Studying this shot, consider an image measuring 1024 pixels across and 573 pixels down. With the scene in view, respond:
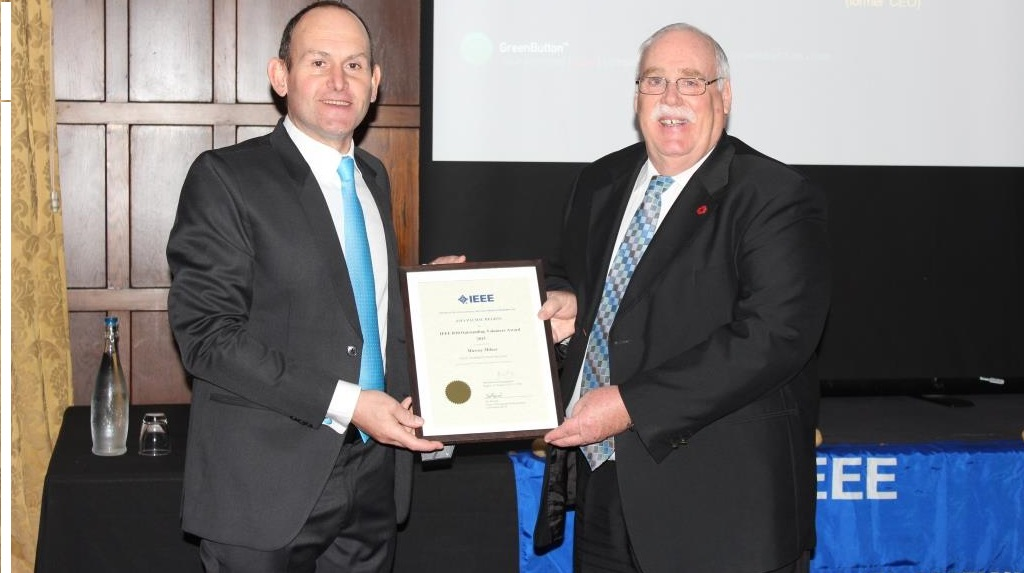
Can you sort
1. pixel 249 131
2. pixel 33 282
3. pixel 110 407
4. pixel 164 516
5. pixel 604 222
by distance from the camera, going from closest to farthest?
pixel 604 222, pixel 164 516, pixel 110 407, pixel 33 282, pixel 249 131

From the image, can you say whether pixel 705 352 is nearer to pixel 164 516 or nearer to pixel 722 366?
pixel 722 366

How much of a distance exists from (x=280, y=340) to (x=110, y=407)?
107 cm

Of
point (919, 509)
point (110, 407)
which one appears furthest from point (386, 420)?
point (919, 509)

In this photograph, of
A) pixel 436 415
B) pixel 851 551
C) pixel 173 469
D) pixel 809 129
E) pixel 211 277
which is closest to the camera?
pixel 211 277

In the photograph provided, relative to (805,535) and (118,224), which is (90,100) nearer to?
(118,224)

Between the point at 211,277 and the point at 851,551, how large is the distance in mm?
2104

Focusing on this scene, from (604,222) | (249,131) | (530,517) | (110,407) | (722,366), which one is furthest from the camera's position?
(249,131)

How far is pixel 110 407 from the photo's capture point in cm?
293

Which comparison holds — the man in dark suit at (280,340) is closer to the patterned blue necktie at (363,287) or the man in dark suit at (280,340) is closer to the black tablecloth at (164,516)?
the patterned blue necktie at (363,287)

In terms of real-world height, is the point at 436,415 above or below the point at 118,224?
below

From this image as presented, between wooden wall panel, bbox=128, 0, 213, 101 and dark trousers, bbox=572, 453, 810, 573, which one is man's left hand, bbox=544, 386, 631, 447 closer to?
dark trousers, bbox=572, 453, 810, 573

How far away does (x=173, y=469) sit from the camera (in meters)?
2.83

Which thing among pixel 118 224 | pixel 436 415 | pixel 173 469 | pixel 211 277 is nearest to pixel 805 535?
pixel 436 415

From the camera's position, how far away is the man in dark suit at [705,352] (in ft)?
6.81
